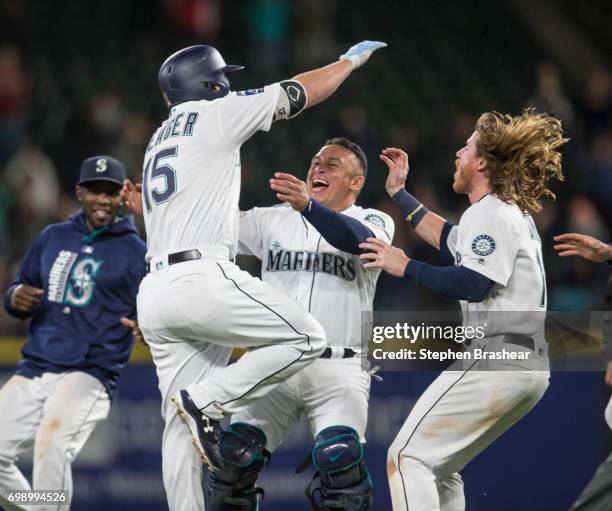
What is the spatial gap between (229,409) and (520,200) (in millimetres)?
1729

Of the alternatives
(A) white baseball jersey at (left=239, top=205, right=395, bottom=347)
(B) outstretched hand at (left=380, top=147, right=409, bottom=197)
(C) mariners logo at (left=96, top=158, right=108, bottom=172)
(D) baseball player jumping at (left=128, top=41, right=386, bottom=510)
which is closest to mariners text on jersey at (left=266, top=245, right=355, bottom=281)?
(A) white baseball jersey at (left=239, top=205, right=395, bottom=347)

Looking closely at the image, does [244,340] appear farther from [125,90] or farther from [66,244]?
[125,90]

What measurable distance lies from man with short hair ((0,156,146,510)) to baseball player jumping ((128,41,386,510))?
1055 mm

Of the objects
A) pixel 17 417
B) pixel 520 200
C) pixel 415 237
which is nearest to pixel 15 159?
pixel 415 237

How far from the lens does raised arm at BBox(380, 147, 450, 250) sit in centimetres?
548

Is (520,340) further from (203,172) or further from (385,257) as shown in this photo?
(203,172)

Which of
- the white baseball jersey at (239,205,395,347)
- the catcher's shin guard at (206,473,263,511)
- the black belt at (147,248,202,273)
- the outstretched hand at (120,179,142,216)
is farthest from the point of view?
the outstretched hand at (120,179,142,216)

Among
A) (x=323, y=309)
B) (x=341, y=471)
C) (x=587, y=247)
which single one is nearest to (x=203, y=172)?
(x=323, y=309)

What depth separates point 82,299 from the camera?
643 cm

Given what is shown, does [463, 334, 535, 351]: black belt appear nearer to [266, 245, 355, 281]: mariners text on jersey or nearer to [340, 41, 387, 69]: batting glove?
[266, 245, 355, 281]: mariners text on jersey

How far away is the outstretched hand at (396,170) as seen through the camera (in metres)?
5.67

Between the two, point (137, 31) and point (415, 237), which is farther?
point (137, 31)

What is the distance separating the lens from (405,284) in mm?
9273

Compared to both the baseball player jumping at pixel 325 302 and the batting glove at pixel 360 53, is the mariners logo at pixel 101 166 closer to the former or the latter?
the baseball player jumping at pixel 325 302
